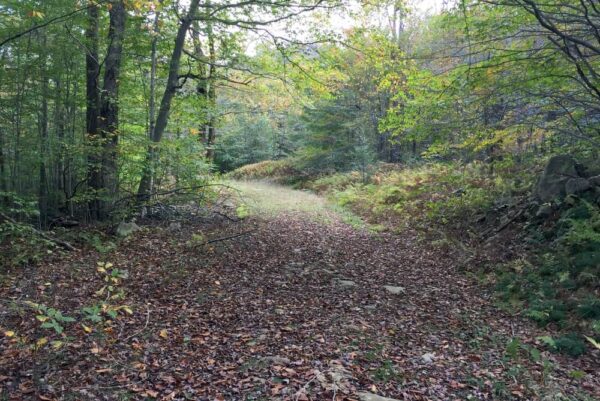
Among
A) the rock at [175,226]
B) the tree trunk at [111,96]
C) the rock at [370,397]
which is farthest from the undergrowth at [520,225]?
the tree trunk at [111,96]

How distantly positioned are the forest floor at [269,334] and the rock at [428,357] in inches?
1.1

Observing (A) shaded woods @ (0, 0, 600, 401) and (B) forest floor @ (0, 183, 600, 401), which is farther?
(A) shaded woods @ (0, 0, 600, 401)

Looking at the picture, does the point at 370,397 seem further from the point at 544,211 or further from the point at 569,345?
the point at 544,211

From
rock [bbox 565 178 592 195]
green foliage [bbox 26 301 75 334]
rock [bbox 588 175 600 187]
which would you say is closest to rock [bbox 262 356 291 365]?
green foliage [bbox 26 301 75 334]

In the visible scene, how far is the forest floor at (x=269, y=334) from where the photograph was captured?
3.84 m

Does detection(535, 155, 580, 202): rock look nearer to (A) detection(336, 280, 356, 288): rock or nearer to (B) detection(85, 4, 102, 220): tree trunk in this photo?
(A) detection(336, 280, 356, 288): rock

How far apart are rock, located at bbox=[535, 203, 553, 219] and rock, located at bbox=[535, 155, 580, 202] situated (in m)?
0.21

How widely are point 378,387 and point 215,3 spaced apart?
9.49 metres

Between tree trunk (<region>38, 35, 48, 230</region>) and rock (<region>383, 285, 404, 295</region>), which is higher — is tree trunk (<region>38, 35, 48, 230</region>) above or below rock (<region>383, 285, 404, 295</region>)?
above

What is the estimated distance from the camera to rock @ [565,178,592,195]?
296 inches

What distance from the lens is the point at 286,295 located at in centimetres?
626

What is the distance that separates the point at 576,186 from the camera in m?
7.62

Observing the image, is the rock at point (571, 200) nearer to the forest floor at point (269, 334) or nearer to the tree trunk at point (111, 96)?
the forest floor at point (269, 334)

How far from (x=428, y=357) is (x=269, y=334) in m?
1.89
